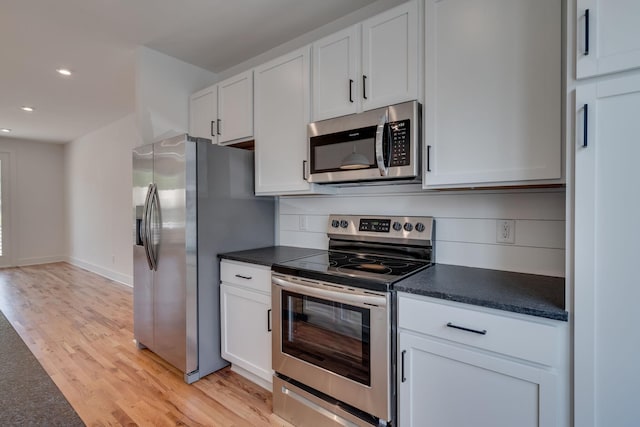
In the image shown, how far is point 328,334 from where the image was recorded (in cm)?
170

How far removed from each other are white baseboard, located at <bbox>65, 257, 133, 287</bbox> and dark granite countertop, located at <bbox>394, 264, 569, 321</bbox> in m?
4.79

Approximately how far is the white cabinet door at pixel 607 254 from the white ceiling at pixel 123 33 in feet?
5.64

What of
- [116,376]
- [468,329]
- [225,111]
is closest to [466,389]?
[468,329]

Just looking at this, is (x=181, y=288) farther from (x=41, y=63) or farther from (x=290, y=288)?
(x=41, y=63)

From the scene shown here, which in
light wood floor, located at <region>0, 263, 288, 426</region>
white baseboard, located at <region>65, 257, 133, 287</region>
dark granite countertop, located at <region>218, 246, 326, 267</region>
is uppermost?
dark granite countertop, located at <region>218, 246, 326, 267</region>

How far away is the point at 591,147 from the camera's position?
106 cm

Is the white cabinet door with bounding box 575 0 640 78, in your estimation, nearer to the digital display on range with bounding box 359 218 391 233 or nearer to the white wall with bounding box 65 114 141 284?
the digital display on range with bounding box 359 218 391 233

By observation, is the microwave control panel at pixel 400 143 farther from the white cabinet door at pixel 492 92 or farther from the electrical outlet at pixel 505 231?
the electrical outlet at pixel 505 231

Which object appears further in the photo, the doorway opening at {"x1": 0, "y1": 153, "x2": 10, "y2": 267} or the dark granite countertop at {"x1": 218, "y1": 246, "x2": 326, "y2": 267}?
the doorway opening at {"x1": 0, "y1": 153, "x2": 10, "y2": 267}

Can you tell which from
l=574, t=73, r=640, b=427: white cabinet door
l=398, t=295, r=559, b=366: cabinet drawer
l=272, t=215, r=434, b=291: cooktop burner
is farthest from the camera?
l=272, t=215, r=434, b=291: cooktop burner

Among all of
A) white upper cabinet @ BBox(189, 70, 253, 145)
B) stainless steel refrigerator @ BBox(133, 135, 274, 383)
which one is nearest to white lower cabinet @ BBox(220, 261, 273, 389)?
stainless steel refrigerator @ BBox(133, 135, 274, 383)

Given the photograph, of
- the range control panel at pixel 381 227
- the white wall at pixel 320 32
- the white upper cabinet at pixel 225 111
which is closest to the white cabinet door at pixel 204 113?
the white upper cabinet at pixel 225 111

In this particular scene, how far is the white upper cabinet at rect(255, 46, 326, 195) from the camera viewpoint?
219 centimetres

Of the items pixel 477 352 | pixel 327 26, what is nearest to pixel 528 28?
pixel 477 352
